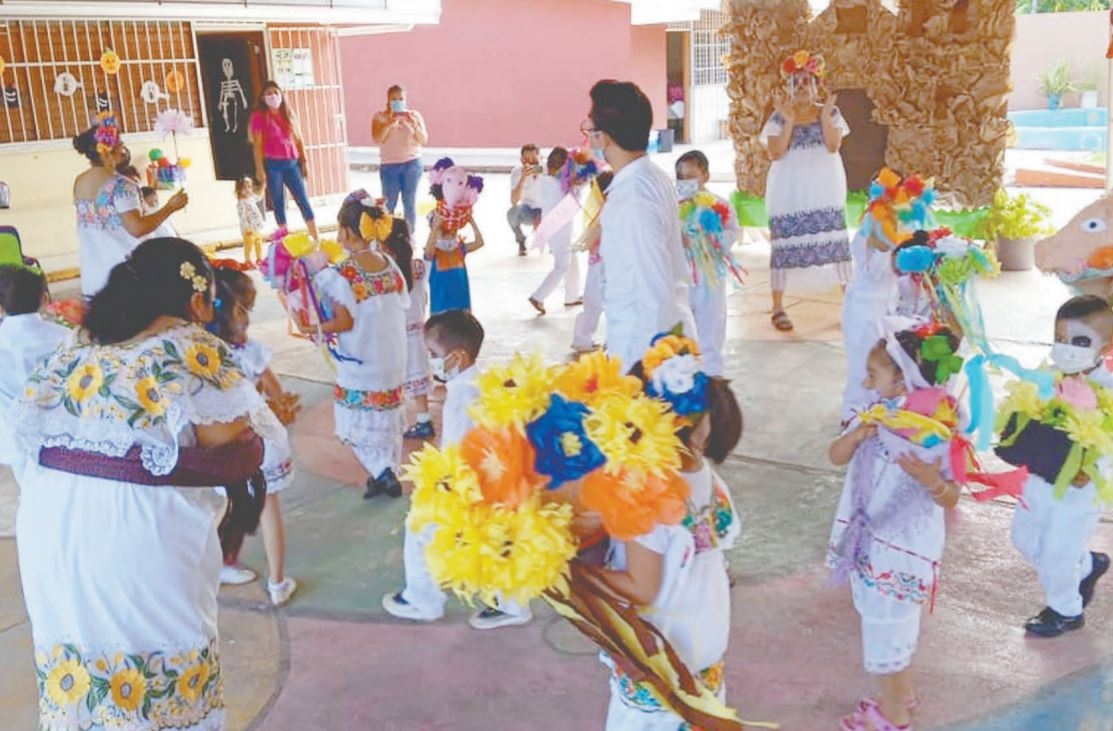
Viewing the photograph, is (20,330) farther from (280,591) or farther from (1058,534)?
(1058,534)

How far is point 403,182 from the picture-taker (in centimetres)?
1096

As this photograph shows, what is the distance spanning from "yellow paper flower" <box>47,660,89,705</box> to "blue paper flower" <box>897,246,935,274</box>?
320 cm

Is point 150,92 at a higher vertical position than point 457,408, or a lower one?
higher

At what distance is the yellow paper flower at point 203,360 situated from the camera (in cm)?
237

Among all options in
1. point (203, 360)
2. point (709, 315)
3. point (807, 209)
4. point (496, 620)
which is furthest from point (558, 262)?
point (203, 360)

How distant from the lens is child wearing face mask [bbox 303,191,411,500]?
14.8 feet

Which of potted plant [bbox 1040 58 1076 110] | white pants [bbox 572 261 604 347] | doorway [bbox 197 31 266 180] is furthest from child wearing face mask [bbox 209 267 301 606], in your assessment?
potted plant [bbox 1040 58 1076 110]

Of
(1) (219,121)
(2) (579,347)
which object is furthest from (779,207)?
(1) (219,121)

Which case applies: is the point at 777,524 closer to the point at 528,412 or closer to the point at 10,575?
the point at 528,412

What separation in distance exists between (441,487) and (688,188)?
14.0 ft

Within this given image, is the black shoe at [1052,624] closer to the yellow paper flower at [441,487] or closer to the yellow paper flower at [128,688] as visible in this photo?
the yellow paper flower at [441,487]

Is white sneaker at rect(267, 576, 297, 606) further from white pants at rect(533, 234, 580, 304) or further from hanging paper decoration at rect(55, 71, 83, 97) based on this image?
hanging paper decoration at rect(55, 71, 83, 97)

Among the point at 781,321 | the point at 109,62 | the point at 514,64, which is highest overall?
the point at 514,64

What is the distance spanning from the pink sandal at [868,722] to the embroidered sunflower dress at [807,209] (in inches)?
186
